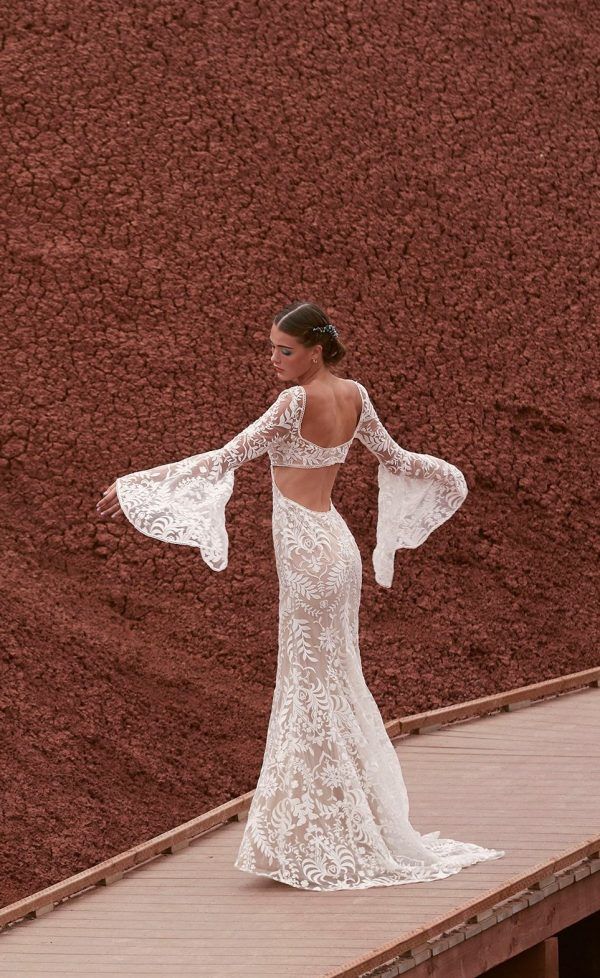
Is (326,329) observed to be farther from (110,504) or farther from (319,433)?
(110,504)

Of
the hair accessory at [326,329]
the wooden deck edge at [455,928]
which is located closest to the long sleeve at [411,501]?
the hair accessory at [326,329]

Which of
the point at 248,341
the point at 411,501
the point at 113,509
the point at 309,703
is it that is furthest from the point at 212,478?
the point at 248,341

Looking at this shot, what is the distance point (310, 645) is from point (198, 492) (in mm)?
688

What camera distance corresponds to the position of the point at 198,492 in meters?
5.10

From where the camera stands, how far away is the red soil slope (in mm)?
8086

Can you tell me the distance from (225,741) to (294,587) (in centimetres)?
327

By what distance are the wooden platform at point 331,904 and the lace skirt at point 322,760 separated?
0.11 meters

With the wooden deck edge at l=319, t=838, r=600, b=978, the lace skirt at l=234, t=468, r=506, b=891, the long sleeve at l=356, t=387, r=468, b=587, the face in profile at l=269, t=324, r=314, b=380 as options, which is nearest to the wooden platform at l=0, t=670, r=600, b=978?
the wooden deck edge at l=319, t=838, r=600, b=978

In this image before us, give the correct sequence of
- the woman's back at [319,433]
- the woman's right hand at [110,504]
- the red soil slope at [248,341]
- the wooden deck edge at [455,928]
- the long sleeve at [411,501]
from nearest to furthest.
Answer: the wooden deck edge at [455,928]
the woman's right hand at [110,504]
the woman's back at [319,433]
the long sleeve at [411,501]
the red soil slope at [248,341]

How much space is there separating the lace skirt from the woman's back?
0.05 metres

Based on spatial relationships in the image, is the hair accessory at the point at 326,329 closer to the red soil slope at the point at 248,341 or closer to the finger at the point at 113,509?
the finger at the point at 113,509

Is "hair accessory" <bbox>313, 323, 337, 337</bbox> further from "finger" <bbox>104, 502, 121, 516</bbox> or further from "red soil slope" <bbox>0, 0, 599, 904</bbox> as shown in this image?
"red soil slope" <bbox>0, 0, 599, 904</bbox>

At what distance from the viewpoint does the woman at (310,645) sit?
5.07 metres

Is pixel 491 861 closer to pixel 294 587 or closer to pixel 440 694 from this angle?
pixel 294 587
